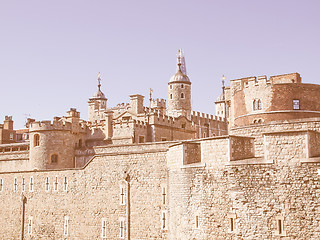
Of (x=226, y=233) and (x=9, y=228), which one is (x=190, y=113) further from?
(x=226, y=233)

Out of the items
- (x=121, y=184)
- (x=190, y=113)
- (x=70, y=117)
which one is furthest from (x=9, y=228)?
(x=190, y=113)

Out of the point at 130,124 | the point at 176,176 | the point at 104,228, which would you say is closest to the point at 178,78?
the point at 130,124

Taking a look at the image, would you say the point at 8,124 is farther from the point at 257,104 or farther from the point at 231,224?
the point at 231,224

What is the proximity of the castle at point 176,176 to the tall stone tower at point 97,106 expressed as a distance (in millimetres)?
29778

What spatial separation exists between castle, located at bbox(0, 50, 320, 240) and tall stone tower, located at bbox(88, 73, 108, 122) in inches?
1172

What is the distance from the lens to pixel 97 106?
86625mm

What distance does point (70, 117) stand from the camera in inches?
1699

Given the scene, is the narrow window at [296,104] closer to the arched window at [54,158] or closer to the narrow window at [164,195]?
the narrow window at [164,195]

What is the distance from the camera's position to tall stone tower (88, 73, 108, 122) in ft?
268

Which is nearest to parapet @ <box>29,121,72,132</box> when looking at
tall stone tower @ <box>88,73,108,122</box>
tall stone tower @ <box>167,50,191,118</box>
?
tall stone tower @ <box>167,50,191,118</box>

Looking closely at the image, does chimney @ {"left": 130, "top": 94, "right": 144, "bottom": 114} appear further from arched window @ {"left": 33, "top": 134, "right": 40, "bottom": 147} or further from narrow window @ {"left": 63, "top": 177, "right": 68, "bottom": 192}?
narrow window @ {"left": 63, "top": 177, "right": 68, "bottom": 192}

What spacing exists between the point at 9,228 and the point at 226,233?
23.6m

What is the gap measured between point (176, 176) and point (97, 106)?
64188 mm

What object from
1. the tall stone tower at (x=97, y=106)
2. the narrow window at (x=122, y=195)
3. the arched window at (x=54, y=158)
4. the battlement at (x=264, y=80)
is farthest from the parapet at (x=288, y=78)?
the tall stone tower at (x=97, y=106)
